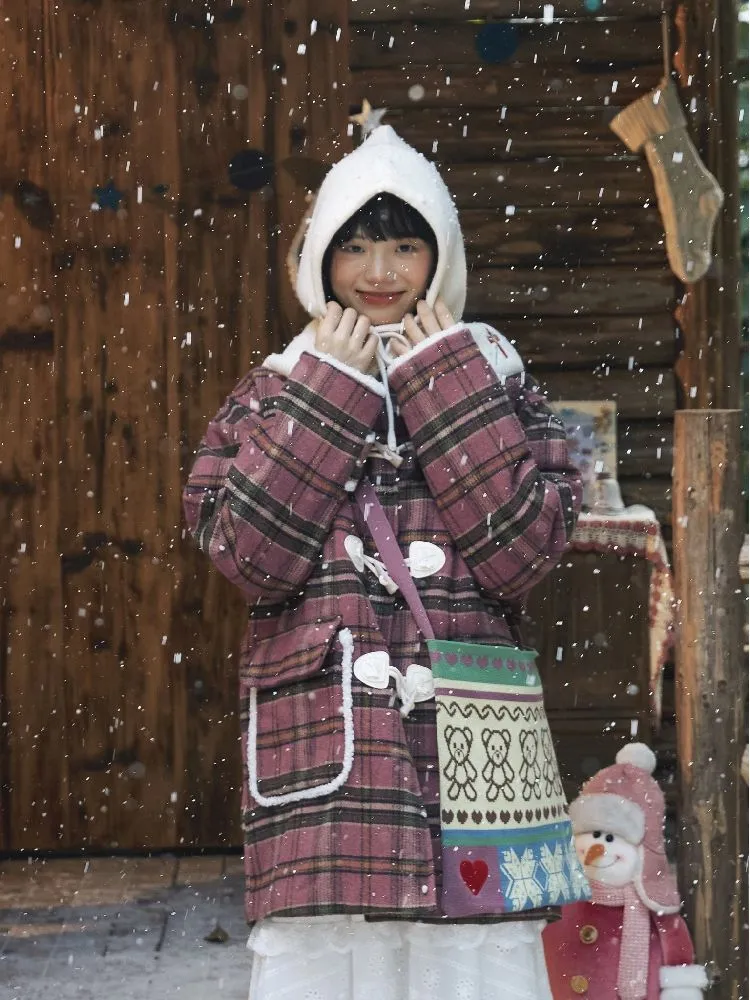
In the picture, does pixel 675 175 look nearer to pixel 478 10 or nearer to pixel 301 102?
pixel 478 10

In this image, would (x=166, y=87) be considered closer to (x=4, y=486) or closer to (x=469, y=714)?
(x=4, y=486)

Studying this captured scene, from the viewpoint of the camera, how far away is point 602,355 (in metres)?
5.94

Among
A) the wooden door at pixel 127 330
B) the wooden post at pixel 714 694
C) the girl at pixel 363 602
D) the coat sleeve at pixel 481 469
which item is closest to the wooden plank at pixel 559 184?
the wooden door at pixel 127 330

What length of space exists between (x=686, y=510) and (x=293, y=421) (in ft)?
4.19

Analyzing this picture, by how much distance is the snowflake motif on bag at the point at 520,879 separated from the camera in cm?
288

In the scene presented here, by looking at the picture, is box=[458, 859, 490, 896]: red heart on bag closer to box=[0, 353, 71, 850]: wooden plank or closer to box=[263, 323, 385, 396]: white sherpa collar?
box=[263, 323, 385, 396]: white sherpa collar

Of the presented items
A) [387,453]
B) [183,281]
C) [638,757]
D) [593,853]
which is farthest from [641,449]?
[387,453]

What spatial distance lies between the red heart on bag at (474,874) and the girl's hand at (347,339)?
931mm

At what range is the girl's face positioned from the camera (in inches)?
125

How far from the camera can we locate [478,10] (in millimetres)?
5848

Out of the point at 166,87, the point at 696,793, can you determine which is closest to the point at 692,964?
the point at 696,793

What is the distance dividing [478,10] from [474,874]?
3.85 m

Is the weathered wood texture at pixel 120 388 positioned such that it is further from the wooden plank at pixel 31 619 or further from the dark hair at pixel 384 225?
the dark hair at pixel 384 225

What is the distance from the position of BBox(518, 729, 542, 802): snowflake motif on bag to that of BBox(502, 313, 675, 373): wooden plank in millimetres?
3029
